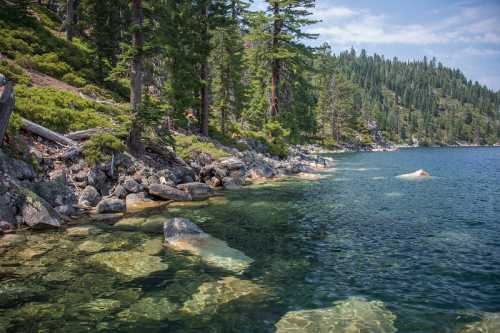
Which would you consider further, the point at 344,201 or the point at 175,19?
the point at 175,19

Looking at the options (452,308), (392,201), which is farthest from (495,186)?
(452,308)

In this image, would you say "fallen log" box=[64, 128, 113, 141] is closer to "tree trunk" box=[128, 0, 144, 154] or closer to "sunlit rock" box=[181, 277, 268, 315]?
"tree trunk" box=[128, 0, 144, 154]

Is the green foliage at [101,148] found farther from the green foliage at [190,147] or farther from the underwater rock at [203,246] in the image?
the underwater rock at [203,246]

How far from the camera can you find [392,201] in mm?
22906

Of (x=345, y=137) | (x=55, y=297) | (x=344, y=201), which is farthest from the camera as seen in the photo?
(x=345, y=137)

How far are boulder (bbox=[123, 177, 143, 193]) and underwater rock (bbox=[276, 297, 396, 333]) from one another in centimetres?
1502

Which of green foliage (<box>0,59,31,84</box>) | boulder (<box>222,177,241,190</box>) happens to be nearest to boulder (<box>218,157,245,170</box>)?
boulder (<box>222,177,241,190</box>)

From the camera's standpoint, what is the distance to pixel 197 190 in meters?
23.8

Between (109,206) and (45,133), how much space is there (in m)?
6.51

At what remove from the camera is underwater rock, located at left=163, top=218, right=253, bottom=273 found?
11.6 metres

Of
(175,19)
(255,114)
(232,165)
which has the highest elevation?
(175,19)

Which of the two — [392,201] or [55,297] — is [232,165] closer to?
[392,201]

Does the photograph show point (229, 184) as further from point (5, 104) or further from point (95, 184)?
point (5, 104)

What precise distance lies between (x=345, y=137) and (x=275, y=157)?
87490 millimetres
